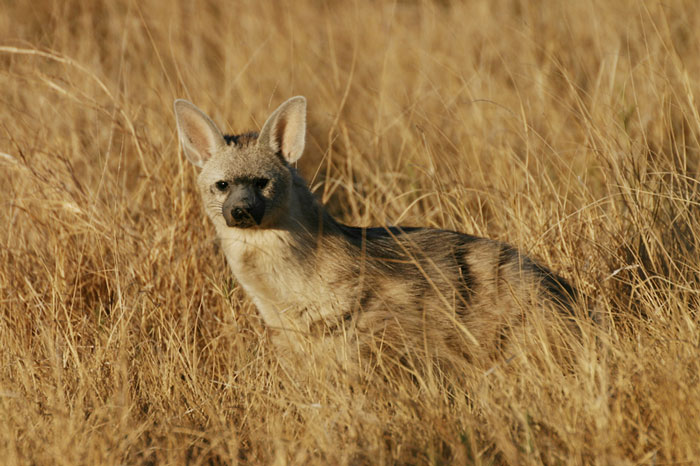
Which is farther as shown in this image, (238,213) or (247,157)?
(247,157)

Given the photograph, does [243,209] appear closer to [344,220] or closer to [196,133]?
[196,133]

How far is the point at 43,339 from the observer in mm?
4152

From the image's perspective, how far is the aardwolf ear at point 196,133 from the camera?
4293mm

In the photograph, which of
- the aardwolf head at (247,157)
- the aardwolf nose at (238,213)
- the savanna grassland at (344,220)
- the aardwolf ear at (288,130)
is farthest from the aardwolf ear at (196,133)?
the aardwolf nose at (238,213)

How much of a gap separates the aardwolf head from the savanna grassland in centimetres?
23

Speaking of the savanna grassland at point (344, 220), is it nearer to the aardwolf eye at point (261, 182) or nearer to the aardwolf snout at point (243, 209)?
the aardwolf eye at point (261, 182)

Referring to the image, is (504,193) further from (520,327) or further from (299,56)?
(299,56)

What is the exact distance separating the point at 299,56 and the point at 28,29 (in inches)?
118

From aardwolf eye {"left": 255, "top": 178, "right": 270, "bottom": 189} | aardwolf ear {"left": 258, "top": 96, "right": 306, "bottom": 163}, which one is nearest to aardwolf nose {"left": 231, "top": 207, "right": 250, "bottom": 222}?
aardwolf eye {"left": 255, "top": 178, "right": 270, "bottom": 189}

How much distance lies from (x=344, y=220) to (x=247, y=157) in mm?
1917

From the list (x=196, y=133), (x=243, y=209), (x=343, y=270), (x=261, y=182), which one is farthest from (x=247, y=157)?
(x=343, y=270)

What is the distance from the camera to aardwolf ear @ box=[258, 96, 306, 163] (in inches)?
170

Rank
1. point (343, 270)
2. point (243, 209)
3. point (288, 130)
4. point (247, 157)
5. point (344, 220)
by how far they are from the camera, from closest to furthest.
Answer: point (243, 209)
point (343, 270)
point (247, 157)
point (288, 130)
point (344, 220)

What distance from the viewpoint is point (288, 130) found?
443 centimetres
